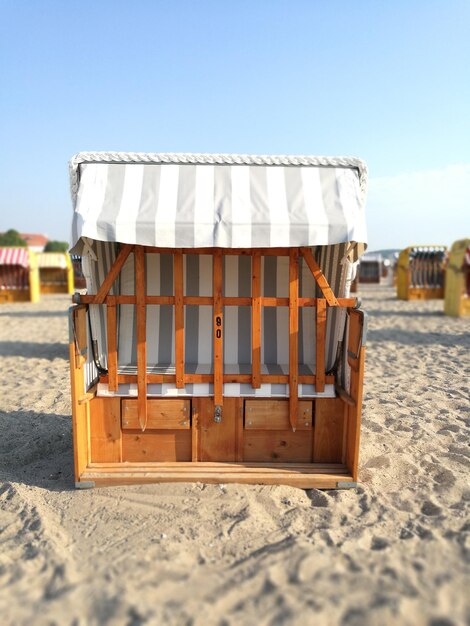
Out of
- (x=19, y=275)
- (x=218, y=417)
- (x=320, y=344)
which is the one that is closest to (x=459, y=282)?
(x=320, y=344)

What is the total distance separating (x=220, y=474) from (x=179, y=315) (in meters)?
1.25

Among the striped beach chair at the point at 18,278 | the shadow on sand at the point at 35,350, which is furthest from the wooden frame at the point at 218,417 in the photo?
the striped beach chair at the point at 18,278

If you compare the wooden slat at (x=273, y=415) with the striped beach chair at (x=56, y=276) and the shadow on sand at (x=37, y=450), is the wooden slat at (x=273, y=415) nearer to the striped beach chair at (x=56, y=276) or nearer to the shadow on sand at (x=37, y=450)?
the shadow on sand at (x=37, y=450)

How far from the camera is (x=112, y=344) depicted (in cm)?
364

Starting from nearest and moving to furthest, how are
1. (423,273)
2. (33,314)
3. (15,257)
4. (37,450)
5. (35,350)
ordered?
1. (37,450)
2. (35,350)
3. (33,314)
4. (15,257)
5. (423,273)

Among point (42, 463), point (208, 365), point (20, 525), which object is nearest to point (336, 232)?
point (208, 365)

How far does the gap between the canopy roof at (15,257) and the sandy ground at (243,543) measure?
1673 cm

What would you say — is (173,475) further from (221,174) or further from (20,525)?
(221,174)

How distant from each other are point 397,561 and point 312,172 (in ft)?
8.68

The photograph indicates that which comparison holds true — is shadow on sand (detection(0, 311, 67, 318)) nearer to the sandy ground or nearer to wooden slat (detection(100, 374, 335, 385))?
the sandy ground

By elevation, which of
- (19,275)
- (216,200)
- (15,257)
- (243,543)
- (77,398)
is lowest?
(243,543)

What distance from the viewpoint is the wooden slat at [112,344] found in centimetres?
361

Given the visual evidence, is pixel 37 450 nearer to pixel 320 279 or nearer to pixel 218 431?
pixel 218 431

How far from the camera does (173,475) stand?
367cm
